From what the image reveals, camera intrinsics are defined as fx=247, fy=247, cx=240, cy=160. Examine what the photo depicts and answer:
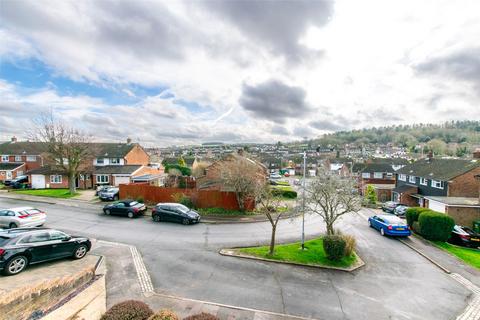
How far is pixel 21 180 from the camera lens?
39.8 meters

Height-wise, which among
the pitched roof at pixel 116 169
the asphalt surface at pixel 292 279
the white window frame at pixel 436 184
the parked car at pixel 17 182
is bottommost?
the asphalt surface at pixel 292 279

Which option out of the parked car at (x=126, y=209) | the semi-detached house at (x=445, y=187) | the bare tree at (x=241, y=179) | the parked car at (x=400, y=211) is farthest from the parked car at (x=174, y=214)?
the semi-detached house at (x=445, y=187)

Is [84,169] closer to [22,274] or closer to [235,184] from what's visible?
[235,184]

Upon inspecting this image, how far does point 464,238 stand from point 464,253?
9.62 feet

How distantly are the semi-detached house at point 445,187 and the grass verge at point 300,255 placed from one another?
51.6 ft

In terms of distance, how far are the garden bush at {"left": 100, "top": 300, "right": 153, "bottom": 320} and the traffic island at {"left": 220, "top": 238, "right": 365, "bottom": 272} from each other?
839 cm

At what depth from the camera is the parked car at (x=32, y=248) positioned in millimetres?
10210

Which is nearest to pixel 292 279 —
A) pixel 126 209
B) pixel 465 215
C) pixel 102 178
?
pixel 126 209

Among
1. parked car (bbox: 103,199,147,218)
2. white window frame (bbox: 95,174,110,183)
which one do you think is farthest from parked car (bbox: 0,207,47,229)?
white window frame (bbox: 95,174,110,183)

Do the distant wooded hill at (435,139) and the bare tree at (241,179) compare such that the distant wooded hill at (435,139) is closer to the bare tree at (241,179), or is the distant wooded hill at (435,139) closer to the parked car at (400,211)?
the parked car at (400,211)

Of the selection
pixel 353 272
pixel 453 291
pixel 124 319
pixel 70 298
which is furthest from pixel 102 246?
pixel 453 291

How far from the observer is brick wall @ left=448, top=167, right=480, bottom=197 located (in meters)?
27.8

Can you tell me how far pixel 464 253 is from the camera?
16.8m

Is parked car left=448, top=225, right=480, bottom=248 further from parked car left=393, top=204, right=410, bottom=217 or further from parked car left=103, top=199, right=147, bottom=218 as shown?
parked car left=103, top=199, right=147, bottom=218
